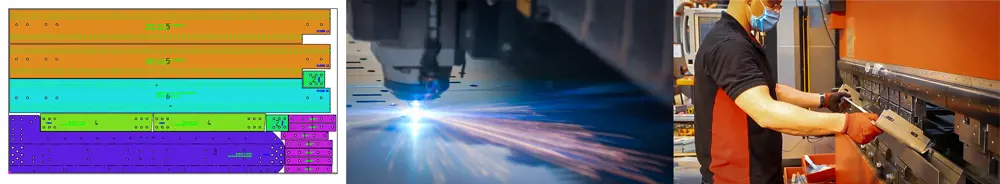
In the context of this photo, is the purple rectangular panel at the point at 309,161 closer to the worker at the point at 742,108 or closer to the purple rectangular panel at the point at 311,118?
the purple rectangular panel at the point at 311,118

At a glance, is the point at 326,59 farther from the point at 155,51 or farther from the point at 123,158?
the point at 123,158

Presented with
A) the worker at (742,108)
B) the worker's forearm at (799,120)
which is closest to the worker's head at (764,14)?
the worker at (742,108)

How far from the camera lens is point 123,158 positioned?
2.94 meters

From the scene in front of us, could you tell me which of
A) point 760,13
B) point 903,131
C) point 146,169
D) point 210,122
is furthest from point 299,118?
point 903,131

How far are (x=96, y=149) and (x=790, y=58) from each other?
3.14 m

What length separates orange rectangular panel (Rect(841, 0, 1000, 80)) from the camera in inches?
67.6

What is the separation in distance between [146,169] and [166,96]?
304 mm

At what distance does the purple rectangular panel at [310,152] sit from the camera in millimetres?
2877

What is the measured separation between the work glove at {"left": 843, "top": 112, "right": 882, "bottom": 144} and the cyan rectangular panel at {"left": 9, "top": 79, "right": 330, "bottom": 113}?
166cm

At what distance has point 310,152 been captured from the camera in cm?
288

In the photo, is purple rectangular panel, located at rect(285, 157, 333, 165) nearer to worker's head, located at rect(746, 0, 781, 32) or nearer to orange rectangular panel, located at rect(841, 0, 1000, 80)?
worker's head, located at rect(746, 0, 781, 32)

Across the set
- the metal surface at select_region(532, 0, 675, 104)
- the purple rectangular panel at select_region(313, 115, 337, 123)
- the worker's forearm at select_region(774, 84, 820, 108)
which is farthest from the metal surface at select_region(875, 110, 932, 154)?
the purple rectangular panel at select_region(313, 115, 337, 123)

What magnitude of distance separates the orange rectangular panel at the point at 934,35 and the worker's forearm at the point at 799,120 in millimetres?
294

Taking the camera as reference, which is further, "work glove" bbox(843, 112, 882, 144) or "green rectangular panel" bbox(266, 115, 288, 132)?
"green rectangular panel" bbox(266, 115, 288, 132)
